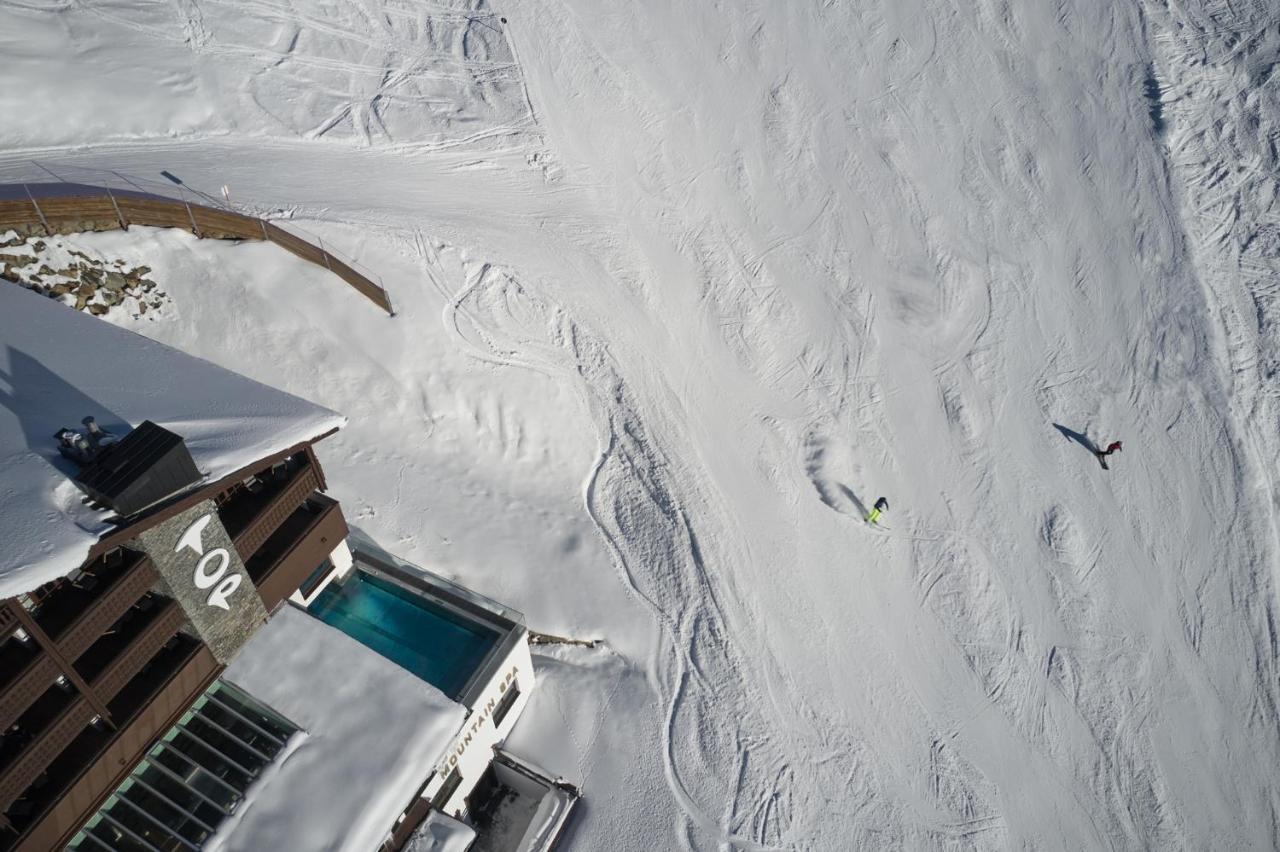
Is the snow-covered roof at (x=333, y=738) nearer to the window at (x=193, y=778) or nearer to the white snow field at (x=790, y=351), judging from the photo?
the window at (x=193, y=778)

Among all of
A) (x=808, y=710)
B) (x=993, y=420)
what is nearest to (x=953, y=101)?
(x=993, y=420)

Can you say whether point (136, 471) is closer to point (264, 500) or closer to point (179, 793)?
point (264, 500)

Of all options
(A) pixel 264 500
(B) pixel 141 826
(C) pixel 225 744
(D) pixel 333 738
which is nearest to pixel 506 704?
(D) pixel 333 738

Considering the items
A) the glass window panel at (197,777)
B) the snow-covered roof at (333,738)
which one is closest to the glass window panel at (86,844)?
the glass window panel at (197,777)

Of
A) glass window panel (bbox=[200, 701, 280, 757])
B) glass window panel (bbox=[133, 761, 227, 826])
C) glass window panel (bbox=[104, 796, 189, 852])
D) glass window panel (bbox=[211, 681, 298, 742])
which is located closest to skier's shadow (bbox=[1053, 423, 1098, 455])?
glass window panel (bbox=[211, 681, 298, 742])

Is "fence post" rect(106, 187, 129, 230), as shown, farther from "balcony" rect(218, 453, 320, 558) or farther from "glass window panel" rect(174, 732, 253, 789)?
"glass window panel" rect(174, 732, 253, 789)
